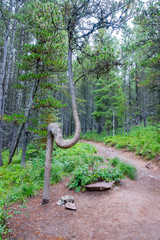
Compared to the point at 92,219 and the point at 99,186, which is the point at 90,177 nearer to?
the point at 99,186

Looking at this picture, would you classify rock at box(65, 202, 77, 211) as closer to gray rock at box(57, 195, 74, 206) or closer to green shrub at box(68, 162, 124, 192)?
gray rock at box(57, 195, 74, 206)

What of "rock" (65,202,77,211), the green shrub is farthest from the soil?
the green shrub

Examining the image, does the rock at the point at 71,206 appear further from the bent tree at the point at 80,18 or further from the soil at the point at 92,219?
the bent tree at the point at 80,18

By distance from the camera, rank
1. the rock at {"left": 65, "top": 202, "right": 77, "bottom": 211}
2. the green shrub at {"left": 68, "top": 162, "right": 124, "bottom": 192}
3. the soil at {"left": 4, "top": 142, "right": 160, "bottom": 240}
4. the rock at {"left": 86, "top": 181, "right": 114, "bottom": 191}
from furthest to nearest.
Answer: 1. the green shrub at {"left": 68, "top": 162, "right": 124, "bottom": 192}
2. the rock at {"left": 86, "top": 181, "right": 114, "bottom": 191}
3. the rock at {"left": 65, "top": 202, "right": 77, "bottom": 211}
4. the soil at {"left": 4, "top": 142, "right": 160, "bottom": 240}

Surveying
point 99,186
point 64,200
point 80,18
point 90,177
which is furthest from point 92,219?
point 80,18

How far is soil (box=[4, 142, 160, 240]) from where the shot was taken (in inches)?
94.7

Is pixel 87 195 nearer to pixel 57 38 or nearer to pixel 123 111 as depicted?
pixel 57 38

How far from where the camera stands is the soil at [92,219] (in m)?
2.40

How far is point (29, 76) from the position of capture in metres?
6.05

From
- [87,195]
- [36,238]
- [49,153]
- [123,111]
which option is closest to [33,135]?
[49,153]

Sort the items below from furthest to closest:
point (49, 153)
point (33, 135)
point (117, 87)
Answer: point (117, 87), point (33, 135), point (49, 153)

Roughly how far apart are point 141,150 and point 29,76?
8.06 metres

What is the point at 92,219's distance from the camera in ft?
9.46

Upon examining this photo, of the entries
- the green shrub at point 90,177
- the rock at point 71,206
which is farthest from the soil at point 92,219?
the green shrub at point 90,177
